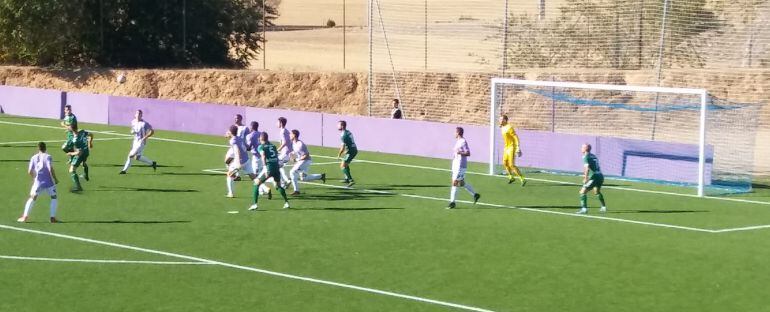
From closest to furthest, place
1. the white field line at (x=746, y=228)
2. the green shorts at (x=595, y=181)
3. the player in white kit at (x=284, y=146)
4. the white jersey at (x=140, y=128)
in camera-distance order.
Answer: the white field line at (x=746, y=228) < the green shorts at (x=595, y=181) < the player in white kit at (x=284, y=146) < the white jersey at (x=140, y=128)

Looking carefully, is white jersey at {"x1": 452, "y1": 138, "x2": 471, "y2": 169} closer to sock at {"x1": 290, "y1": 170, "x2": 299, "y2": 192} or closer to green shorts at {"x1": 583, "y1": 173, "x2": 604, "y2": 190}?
green shorts at {"x1": 583, "y1": 173, "x2": 604, "y2": 190}

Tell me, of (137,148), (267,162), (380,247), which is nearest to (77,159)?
(137,148)

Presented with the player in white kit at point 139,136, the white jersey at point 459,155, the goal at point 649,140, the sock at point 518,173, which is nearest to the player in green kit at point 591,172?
the white jersey at point 459,155

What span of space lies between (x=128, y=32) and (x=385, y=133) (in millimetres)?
19643

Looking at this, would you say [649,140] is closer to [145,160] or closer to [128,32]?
[145,160]

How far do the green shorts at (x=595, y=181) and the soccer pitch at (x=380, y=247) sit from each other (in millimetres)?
666

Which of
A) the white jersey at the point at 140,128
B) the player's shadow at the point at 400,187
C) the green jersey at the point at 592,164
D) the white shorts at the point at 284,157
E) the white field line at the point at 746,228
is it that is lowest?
the white field line at the point at 746,228

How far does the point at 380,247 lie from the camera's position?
2306 cm

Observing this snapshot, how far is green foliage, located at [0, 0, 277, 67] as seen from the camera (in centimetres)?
5262

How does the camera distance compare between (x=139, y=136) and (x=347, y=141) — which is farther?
(x=139, y=136)

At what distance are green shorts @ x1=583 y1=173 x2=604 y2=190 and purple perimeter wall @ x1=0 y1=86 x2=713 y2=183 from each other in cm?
577

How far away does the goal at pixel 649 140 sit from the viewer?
3206cm

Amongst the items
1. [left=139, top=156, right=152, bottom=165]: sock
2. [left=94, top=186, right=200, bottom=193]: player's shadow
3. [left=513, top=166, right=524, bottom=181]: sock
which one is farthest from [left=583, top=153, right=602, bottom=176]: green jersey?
[left=139, top=156, right=152, bottom=165]: sock

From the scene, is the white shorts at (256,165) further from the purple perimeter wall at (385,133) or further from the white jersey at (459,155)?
the purple perimeter wall at (385,133)
